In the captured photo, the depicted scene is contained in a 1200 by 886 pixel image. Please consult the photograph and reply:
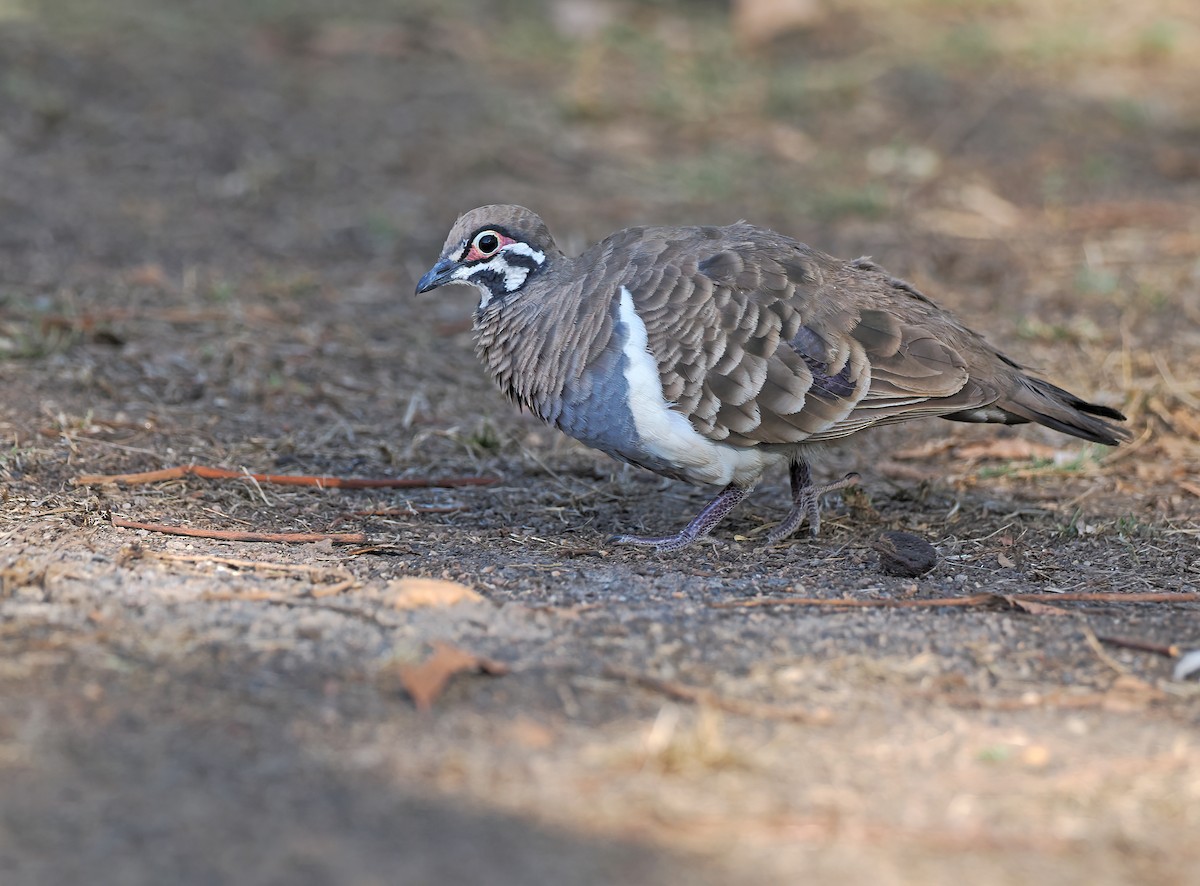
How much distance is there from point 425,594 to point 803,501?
59.0 inches

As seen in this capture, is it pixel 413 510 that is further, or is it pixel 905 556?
pixel 413 510

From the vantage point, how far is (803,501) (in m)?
4.46

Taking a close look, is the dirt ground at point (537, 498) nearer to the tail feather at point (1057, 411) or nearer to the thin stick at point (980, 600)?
the thin stick at point (980, 600)

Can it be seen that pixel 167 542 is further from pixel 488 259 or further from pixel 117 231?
pixel 117 231

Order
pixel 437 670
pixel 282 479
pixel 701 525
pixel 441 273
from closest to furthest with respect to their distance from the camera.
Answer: pixel 437 670
pixel 701 525
pixel 282 479
pixel 441 273

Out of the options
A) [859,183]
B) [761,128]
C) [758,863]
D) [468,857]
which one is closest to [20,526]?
[468,857]

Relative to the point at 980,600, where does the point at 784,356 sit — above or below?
above

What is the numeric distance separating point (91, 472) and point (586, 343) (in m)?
1.65

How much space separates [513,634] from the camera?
332 centimetres

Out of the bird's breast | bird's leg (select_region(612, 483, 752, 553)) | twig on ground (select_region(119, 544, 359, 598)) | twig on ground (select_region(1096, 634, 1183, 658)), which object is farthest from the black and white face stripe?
twig on ground (select_region(1096, 634, 1183, 658))

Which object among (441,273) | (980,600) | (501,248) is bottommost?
(980,600)

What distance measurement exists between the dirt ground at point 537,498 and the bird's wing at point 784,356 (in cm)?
43

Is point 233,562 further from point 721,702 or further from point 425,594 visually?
point 721,702

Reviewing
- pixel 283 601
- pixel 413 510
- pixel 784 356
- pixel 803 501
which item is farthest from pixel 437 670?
pixel 803 501
